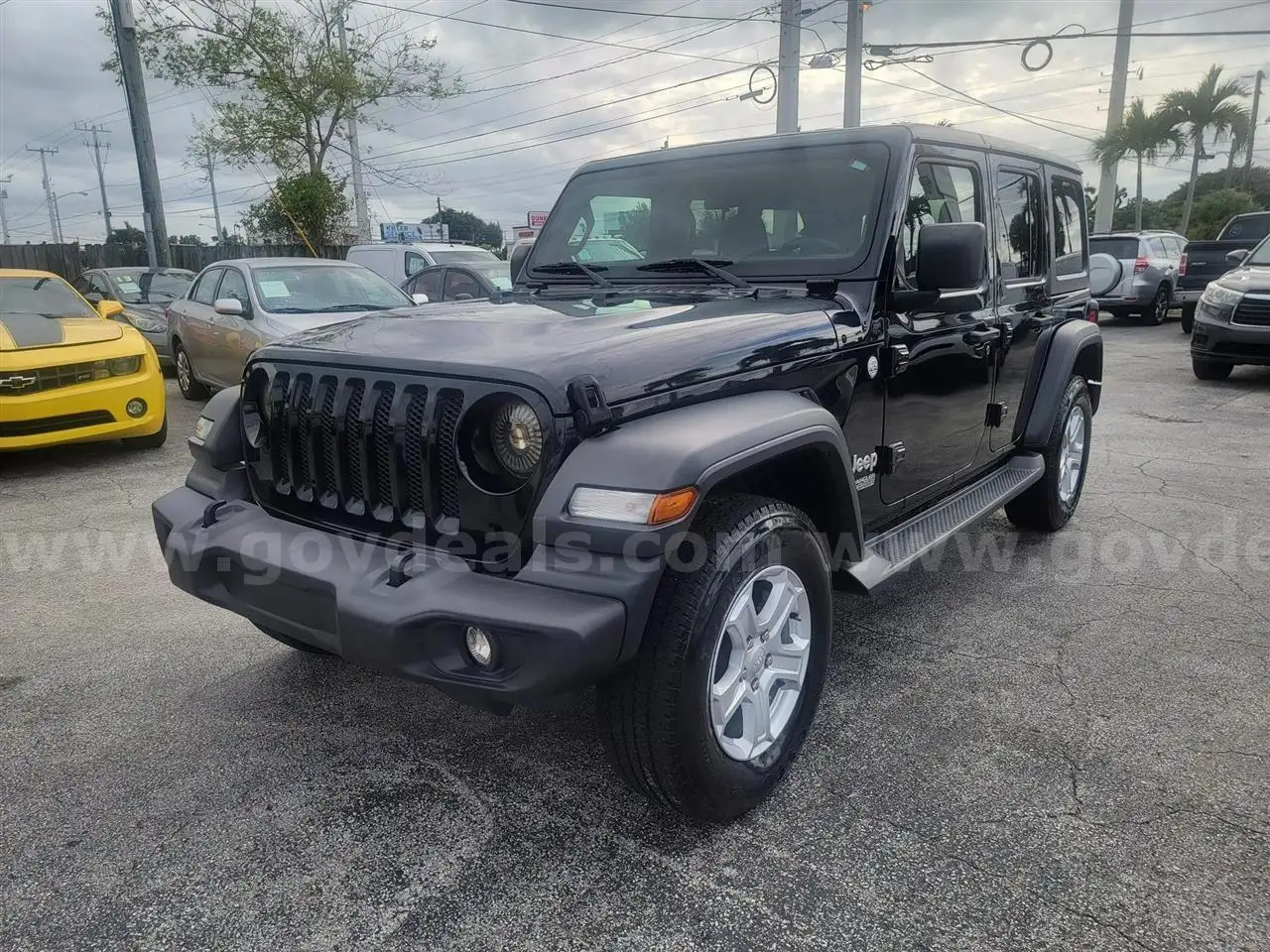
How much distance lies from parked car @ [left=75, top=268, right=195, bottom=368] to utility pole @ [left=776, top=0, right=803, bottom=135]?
951 cm

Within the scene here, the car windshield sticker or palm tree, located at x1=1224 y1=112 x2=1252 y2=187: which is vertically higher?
palm tree, located at x1=1224 y1=112 x2=1252 y2=187

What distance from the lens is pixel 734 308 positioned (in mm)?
2846

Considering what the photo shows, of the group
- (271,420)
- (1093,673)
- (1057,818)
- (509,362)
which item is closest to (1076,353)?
(1093,673)

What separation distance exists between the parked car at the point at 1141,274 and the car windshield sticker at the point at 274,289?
521 inches

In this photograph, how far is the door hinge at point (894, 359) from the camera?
3.08 m

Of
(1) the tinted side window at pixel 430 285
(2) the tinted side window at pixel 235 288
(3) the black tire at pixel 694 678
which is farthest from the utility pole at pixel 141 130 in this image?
(3) the black tire at pixel 694 678

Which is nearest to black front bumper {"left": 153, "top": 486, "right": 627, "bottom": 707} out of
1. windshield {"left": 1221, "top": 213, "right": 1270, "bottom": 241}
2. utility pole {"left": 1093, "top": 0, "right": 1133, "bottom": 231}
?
windshield {"left": 1221, "top": 213, "right": 1270, "bottom": 241}

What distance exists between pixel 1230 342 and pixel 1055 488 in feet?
20.3

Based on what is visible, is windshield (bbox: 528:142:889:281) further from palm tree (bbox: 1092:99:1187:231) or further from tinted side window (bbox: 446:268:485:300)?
palm tree (bbox: 1092:99:1187:231)

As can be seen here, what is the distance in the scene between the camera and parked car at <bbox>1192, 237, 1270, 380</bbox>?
9.01 metres

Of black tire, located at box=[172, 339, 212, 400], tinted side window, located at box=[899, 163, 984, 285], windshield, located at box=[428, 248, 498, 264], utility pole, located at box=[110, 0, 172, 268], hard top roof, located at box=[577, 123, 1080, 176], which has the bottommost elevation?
black tire, located at box=[172, 339, 212, 400]

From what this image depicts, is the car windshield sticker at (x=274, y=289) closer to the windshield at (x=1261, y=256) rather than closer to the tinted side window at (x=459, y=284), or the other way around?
the tinted side window at (x=459, y=284)

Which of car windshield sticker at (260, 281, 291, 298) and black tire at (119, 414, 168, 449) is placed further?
car windshield sticker at (260, 281, 291, 298)

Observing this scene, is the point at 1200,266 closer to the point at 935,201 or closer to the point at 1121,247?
the point at 1121,247
